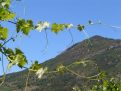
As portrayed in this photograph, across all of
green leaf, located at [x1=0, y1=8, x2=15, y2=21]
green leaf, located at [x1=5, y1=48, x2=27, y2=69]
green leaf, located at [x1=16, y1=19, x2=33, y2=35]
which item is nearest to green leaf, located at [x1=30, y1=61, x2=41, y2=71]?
green leaf, located at [x1=5, y1=48, x2=27, y2=69]

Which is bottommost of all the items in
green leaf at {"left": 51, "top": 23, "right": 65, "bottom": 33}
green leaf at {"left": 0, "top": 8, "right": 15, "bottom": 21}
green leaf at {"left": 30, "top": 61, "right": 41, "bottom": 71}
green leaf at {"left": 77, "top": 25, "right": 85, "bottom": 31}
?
green leaf at {"left": 30, "top": 61, "right": 41, "bottom": 71}

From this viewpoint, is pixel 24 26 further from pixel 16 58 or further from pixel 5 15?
pixel 16 58

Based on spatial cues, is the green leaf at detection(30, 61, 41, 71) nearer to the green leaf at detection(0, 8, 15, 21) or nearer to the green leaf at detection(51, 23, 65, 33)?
the green leaf at detection(51, 23, 65, 33)

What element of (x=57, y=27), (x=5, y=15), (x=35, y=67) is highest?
(x=5, y=15)

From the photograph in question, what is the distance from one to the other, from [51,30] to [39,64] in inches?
18.6

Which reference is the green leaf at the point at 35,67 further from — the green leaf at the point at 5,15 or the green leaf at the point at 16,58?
the green leaf at the point at 5,15

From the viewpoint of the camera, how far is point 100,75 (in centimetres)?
456

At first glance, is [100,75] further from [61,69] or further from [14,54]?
[14,54]

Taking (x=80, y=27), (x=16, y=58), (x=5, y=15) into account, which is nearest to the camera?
(x=16, y=58)

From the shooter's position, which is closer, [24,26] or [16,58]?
[16,58]

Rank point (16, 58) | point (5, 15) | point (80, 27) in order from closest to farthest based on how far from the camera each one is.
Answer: point (16, 58)
point (5, 15)
point (80, 27)

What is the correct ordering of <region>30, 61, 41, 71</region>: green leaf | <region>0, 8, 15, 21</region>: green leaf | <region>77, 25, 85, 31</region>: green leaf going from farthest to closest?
<region>77, 25, 85, 31</region>: green leaf, <region>0, 8, 15, 21</region>: green leaf, <region>30, 61, 41, 71</region>: green leaf

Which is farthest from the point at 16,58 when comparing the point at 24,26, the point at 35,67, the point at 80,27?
the point at 80,27

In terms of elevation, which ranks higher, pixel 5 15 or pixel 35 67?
pixel 5 15
